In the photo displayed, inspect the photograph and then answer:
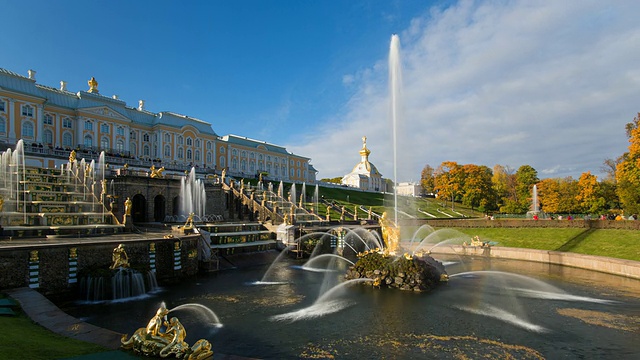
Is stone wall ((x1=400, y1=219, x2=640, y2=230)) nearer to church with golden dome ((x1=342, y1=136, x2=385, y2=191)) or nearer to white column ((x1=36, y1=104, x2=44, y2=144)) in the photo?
white column ((x1=36, y1=104, x2=44, y2=144))

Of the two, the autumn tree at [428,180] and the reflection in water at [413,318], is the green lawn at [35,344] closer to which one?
the reflection in water at [413,318]

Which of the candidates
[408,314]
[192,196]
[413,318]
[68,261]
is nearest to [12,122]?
[192,196]

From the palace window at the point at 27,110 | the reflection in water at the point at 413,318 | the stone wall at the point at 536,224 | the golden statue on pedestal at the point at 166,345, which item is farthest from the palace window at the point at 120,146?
the golden statue on pedestal at the point at 166,345

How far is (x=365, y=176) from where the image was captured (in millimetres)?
114750

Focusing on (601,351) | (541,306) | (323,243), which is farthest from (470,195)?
(601,351)

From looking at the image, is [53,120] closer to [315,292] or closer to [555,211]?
[315,292]

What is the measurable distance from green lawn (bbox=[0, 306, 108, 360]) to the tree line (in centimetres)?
4621

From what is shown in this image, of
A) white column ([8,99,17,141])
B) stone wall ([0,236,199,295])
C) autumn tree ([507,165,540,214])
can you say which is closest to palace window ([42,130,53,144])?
white column ([8,99,17,141])

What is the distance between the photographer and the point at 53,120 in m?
53.8

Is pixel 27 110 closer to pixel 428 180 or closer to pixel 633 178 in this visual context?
pixel 633 178

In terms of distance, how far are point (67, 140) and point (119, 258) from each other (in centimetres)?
5081

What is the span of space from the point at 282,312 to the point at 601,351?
10.5m

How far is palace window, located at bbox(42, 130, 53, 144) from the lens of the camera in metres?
52.6

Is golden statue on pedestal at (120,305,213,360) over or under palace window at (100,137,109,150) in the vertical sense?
under
